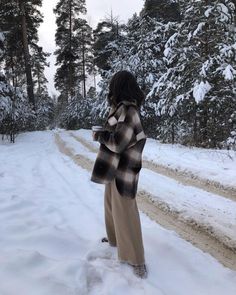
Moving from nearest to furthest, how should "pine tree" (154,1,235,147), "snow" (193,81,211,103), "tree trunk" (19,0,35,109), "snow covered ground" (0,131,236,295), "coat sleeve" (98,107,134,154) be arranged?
"snow covered ground" (0,131,236,295) < "coat sleeve" (98,107,134,154) < "snow" (193,81,211,103) < "pine tree" (154,1,235,147) < "tree trunk" (19,0,35,109)

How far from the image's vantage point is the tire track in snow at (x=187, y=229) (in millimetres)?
4220

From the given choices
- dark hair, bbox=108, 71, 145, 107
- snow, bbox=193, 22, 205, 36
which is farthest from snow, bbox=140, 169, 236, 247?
snow, bbox=193, 22, 205, 36

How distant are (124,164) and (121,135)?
288mm

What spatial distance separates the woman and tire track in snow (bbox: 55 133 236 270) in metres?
1.04

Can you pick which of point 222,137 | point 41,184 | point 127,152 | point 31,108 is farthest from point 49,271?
point 31,108

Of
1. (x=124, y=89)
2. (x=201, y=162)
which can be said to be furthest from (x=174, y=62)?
(x=124, y=89)

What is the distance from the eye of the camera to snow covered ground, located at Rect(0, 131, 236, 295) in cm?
320

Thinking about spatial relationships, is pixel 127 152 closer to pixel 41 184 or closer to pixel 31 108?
pixel 41 184

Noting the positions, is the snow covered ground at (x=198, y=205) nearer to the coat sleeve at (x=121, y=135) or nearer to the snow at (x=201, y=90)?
the coat sleeve at (x=121, y=135)

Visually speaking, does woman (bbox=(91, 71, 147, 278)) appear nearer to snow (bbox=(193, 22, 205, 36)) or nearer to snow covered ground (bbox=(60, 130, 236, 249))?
snow covered ground (bbox=(60, 130, 236, 249))

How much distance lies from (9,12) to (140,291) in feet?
85.5

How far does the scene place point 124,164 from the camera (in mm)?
3598

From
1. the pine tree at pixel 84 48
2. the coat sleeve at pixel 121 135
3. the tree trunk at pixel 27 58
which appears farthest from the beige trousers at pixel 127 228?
the pine tree at pixel 84 48

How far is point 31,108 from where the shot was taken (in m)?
23.6
